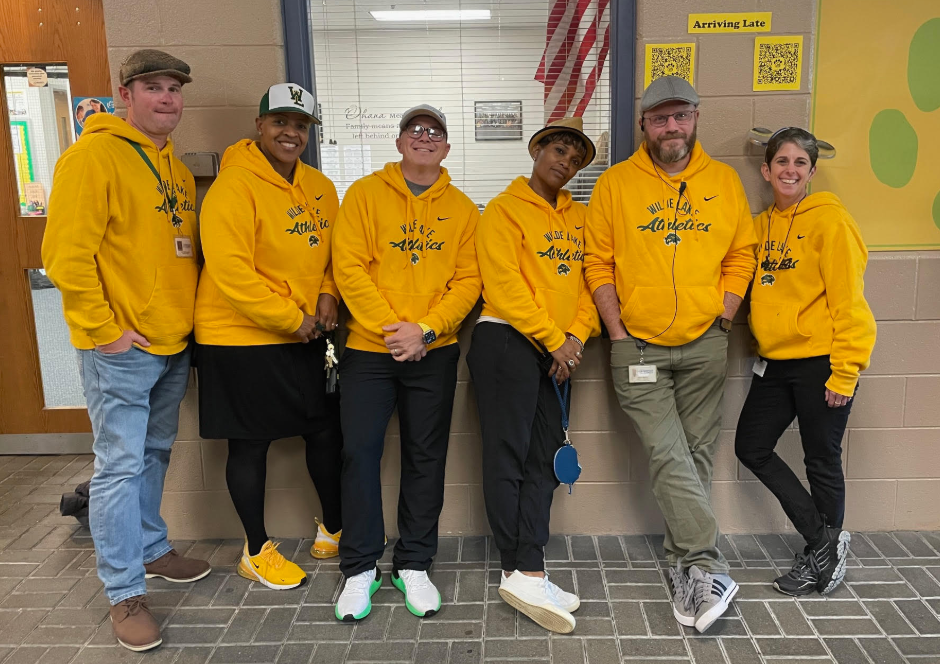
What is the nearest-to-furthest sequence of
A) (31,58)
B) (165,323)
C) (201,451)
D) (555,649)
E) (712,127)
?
(555,649) → (165,323) → (712,127) → (201,451) → (31,58)

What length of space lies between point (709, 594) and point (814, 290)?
1.13 m

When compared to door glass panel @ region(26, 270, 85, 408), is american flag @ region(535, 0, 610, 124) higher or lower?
higher

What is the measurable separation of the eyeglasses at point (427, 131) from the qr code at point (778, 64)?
1.32m

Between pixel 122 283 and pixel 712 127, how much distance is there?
2.29 metres

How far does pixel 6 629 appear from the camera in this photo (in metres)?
2.29

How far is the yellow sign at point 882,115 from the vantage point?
8.56 feet

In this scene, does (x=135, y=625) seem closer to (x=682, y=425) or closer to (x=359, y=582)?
(x=359, y=582)

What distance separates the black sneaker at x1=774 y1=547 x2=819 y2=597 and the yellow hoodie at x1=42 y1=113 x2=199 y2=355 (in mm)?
2387

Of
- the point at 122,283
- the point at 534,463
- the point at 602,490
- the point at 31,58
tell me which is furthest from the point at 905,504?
the point at 31,58

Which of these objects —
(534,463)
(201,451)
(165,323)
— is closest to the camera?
(165,323)

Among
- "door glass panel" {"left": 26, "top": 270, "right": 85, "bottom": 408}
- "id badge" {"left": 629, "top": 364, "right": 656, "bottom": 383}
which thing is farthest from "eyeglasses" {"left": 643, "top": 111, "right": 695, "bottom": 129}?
"door glass panel" {"left": 26, "top": 270, "right": 85, "bottom": 408}

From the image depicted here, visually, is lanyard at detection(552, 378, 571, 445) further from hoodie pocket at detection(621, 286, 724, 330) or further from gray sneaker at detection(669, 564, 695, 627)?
gray sneaker at detection(669, 564, 695, 627)

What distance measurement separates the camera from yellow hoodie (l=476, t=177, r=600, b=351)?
2281mm

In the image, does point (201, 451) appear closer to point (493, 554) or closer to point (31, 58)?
point (493, 554)
